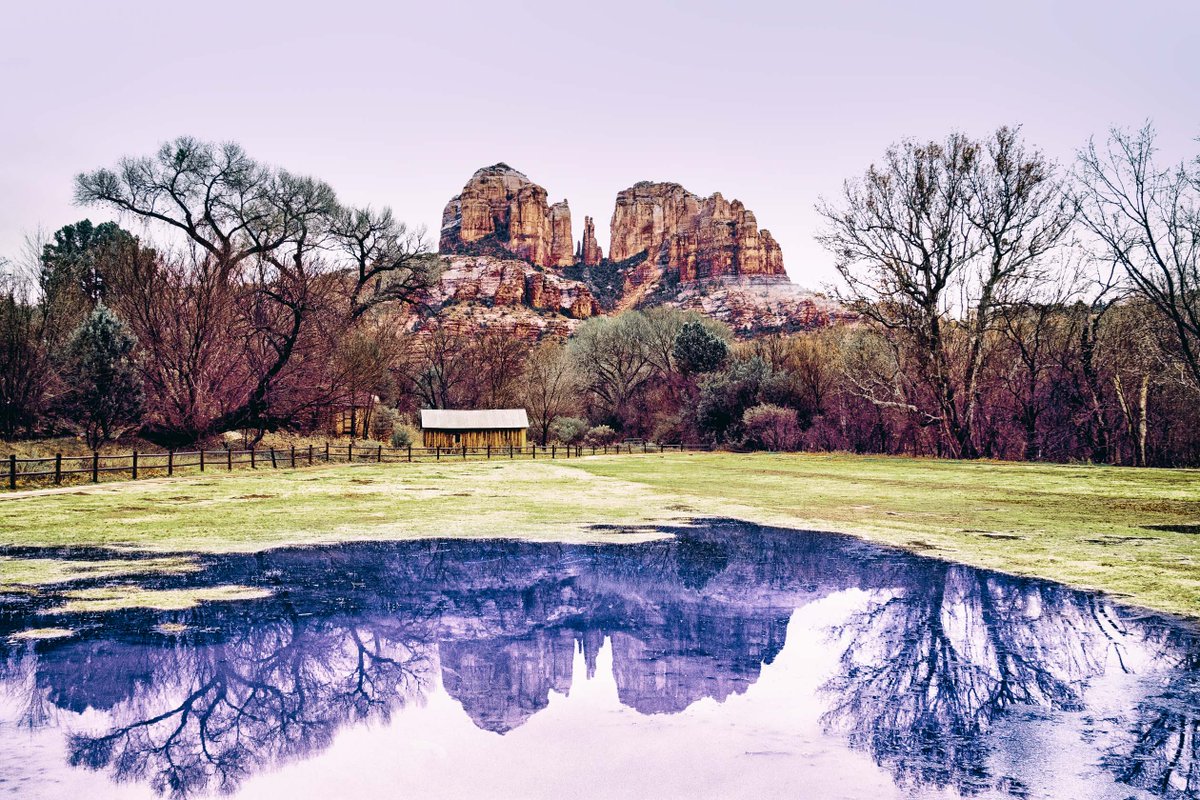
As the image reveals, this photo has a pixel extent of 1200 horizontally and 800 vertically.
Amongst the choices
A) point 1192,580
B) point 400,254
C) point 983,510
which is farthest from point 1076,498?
point 400,254

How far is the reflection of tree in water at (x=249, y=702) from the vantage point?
5930 millimetres

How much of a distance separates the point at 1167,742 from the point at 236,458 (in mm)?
35747

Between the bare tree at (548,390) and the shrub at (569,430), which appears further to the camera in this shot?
the bare tree at (548,390)

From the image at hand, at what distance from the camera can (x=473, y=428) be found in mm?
60875

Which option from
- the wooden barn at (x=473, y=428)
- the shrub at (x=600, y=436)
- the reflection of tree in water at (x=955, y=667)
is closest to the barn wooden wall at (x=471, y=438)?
the wooden barn at (x=473, y=428)

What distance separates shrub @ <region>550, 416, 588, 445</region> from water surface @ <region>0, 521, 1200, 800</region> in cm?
5663

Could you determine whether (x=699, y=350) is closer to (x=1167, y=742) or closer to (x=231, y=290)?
(x=231, y=290)

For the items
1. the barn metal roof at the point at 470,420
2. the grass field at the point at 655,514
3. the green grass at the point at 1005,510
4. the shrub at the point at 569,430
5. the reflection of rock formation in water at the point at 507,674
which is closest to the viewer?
the reflection of rock formation in water at the point at 507,674

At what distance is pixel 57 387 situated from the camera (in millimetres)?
40344

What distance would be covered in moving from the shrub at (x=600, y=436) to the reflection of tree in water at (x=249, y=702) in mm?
58996

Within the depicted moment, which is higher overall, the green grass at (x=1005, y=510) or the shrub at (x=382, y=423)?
the shrub at (x=382, y=423)

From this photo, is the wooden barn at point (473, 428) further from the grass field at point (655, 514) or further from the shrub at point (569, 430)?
the grass field at point (655, 514)

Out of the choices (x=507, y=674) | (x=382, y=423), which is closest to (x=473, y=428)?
(x=382, y=423)

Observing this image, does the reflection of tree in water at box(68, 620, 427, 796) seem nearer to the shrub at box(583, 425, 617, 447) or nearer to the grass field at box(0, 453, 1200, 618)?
the grass field at box(0, 453, 1200, 618)
